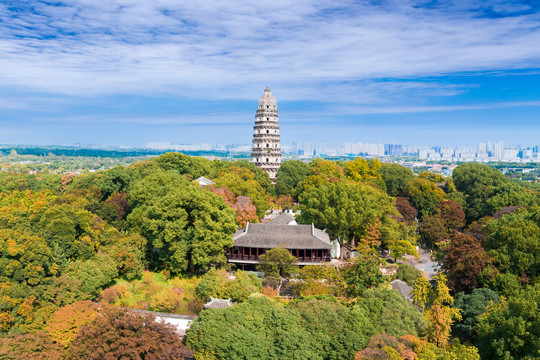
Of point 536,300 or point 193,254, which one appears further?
point 193,254

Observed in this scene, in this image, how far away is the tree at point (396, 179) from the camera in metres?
52.4

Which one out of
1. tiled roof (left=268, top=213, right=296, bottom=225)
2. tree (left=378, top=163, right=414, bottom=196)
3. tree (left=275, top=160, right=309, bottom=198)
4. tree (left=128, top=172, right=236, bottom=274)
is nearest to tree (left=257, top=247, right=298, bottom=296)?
tree (left=128, top=172, right=236, bottom=274)

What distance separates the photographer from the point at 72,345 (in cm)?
1605

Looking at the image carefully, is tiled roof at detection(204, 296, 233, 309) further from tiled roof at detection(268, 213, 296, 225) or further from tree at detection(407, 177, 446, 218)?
tree at detection(407, 177, 446, 218)

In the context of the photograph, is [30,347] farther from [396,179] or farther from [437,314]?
[396,179]

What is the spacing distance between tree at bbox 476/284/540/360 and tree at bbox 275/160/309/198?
3766 cm

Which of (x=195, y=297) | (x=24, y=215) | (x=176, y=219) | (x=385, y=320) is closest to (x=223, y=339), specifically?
(x=195, y=297)

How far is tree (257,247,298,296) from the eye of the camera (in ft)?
77.8

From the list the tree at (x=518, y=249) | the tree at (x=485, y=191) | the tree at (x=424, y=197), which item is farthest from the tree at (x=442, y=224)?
the tree at (x=518, y=249)

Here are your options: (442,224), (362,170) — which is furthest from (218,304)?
(362,170)

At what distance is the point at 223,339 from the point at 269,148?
47.4 meters

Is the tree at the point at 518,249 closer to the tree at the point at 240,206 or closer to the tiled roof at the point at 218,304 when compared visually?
the tiled roof at the point at 218,304

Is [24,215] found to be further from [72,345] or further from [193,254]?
[72,345]

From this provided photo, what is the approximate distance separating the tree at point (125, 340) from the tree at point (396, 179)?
1646 inches
